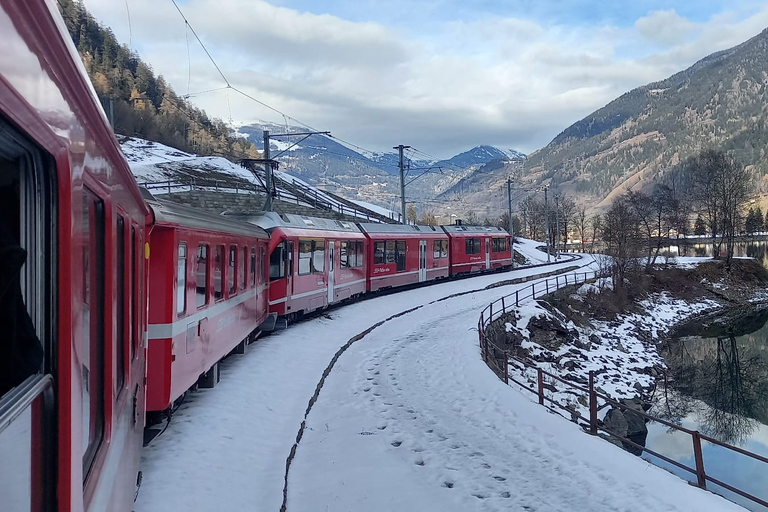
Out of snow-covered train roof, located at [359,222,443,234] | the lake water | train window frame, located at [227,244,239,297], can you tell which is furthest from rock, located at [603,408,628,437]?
snow-covered train roof, located at [359,222,443,234]

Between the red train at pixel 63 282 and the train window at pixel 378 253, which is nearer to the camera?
the red train at pixel 63 282

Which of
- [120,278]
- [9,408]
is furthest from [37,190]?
[120,278]

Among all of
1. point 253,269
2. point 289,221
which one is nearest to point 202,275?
point 253,269

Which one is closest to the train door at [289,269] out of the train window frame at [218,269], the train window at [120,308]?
the train window frame at [218,269]

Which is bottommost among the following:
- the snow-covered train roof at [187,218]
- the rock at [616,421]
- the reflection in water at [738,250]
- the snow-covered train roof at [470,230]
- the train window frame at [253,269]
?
the rock at [616,421]

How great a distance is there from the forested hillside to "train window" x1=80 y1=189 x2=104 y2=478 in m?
71.6

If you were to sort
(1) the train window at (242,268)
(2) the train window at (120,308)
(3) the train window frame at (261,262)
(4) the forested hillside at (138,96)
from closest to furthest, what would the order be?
(2) the train window at (120,308) → (1) the train window at (242,268) → (3) the train window frame at (261,262) → (4) the forested hillside at (138,96)

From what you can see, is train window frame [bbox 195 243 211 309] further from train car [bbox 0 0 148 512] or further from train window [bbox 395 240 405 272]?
train window [bbox 395 240 405 272]

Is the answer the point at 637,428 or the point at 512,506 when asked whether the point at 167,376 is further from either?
the point at 637,428

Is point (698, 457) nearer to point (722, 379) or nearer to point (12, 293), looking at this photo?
point (12, 293)

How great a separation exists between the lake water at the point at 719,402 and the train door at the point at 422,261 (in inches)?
436

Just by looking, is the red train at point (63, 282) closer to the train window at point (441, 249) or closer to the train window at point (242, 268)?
the train window at point (242, 268)

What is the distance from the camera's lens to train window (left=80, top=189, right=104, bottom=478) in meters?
2.38

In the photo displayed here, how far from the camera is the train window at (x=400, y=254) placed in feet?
83.5
